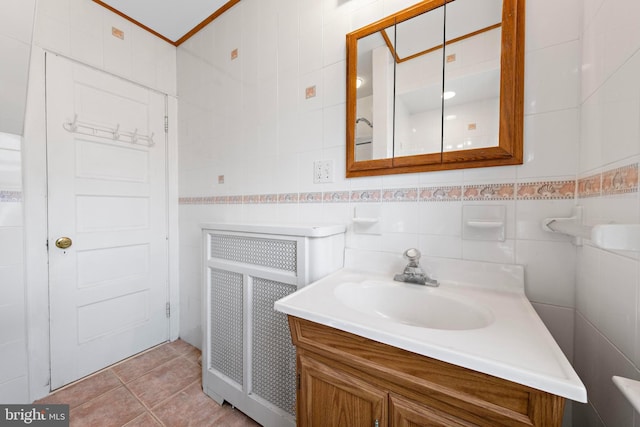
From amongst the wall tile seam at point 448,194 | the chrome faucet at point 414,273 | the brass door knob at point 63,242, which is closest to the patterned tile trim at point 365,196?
the wall tile seam at point 448,194

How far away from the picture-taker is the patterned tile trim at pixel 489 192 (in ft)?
3.10

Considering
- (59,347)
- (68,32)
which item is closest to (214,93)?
(68,32)

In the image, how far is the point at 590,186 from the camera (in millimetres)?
763

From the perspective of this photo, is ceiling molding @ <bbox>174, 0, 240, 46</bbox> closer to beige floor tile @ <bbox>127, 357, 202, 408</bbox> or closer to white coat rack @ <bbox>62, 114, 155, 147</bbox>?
white coat rack @ <bbox>62, 114, 155, 147</bbox>

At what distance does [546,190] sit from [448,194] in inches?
12.3

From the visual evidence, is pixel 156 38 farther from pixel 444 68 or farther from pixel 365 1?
pixel 444 68

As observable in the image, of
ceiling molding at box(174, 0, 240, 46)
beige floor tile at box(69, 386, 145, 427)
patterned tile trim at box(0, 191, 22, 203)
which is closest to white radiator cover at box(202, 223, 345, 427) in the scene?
beige floor tile at box(69, 386, 145, 427)

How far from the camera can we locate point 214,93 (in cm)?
190

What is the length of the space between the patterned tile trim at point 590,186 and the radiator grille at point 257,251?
1.01 m

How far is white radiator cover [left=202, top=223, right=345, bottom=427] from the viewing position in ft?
3.63

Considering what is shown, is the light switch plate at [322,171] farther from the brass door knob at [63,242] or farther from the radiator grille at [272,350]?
the brass door knob at [63,242]

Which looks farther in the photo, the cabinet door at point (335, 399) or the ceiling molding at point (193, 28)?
the ceiling molding at point (193, 28)

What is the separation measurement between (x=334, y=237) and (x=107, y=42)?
7.10 ft

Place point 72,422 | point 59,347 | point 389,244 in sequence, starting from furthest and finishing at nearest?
point 59,347 < point 72,422 < point 389,244
